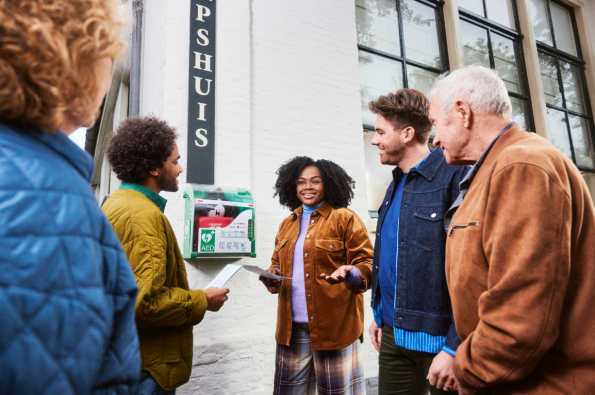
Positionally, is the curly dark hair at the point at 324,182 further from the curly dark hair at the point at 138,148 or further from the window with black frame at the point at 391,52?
the window with black frame at the point at 391,52

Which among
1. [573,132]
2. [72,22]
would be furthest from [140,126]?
[573,132]

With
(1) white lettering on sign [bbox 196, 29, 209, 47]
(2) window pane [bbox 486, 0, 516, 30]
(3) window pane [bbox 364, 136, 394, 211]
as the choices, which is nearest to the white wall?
(1) white lettering on sign [bbox 196, 29, 209, 47]

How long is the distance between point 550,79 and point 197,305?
7729mm

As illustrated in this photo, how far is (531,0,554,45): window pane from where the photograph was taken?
700cm

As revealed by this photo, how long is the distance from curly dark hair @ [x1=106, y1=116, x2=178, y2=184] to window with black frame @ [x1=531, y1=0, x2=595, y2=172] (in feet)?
22.4

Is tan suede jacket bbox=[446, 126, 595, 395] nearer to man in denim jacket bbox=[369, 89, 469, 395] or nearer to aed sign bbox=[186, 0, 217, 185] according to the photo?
man in denim jacket bbox=[369, 89, 469, 395]

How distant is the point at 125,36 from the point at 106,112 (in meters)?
7.66

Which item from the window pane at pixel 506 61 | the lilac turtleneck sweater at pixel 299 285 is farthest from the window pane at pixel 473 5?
the lilac turtleneck sweater at pixel 299 285

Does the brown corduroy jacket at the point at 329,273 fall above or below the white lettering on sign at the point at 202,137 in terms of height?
below

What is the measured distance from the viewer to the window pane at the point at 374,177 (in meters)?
4.43

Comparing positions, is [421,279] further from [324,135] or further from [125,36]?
[324,135]

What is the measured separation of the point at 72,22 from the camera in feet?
2.15

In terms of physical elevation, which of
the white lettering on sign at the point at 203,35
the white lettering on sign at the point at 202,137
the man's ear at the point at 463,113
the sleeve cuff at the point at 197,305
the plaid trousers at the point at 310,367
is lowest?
the plaid trousers at the point at 310,367

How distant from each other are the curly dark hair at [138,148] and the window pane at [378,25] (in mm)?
3727
